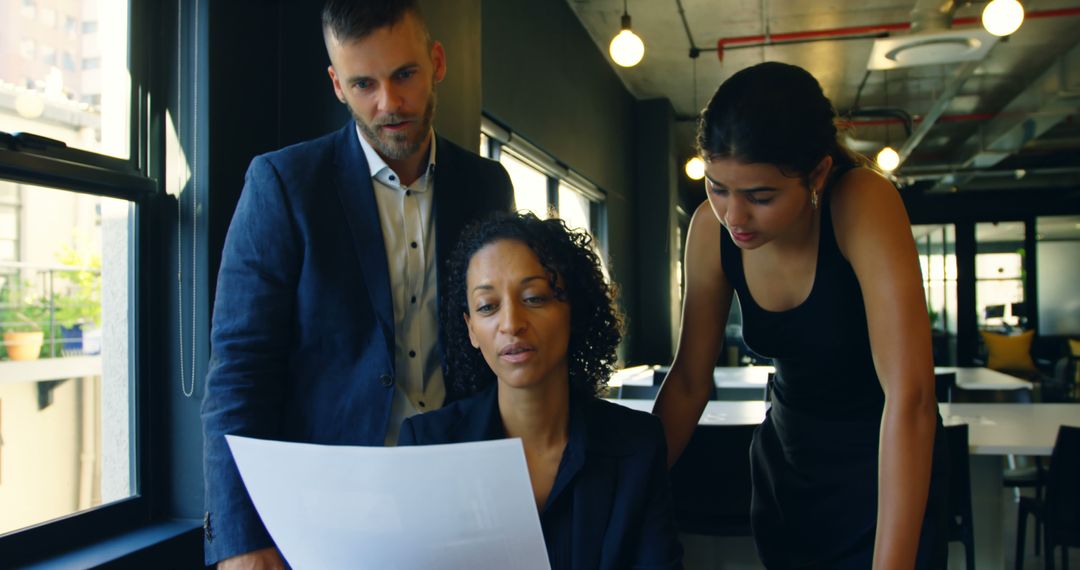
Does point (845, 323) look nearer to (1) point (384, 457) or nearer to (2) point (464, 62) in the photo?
(1) point (384, 457)

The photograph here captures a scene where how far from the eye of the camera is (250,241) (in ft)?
4.41

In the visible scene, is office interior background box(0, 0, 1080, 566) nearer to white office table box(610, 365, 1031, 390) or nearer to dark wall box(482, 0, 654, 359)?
dark wall box(482, 0, 654, 359)

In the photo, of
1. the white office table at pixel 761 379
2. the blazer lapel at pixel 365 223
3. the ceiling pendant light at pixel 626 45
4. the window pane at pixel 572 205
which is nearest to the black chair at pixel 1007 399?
the white office table at pixel 761 379

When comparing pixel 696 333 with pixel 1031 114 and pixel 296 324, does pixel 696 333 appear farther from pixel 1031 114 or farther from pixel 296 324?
pixel 1031 114

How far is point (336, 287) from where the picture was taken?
54.1 inches

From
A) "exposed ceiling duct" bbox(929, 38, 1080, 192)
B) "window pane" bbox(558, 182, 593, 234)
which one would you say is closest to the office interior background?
"window pane" bbox(558, 182, 593, 234)

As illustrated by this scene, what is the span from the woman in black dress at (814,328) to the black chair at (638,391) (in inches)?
114

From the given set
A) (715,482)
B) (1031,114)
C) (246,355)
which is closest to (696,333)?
(246,355)

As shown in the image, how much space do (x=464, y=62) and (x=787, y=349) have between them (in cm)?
208

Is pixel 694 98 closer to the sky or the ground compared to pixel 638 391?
closer to the sky

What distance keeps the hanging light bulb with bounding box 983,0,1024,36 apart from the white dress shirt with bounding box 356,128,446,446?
3866mm

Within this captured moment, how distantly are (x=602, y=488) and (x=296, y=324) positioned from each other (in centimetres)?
57

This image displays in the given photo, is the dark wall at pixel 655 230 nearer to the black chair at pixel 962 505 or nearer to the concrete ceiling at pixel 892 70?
the concrete ceiling at pixel 892 70

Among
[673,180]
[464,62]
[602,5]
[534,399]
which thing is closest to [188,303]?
[534,399]
